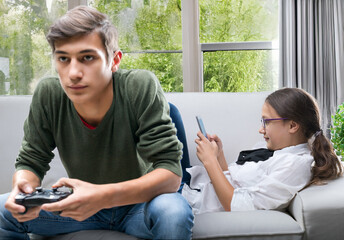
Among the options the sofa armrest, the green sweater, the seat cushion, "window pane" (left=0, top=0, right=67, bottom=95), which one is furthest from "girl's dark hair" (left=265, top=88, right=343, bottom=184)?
"window pane" (left=0, top=0, right=67, bottom=95)

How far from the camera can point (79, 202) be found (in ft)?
3.59

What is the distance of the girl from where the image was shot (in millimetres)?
1621

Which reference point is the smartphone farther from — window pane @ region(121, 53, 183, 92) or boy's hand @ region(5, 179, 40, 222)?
window pane @ region(121, 53, 183, 92)

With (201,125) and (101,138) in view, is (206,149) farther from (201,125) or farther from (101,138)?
(101,138)

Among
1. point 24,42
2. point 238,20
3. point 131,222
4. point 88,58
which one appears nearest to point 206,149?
point 131,222

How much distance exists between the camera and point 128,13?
3879 millimetres

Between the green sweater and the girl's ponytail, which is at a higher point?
the green sweater

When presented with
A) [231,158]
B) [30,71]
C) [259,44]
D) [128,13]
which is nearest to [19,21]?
[30,71]

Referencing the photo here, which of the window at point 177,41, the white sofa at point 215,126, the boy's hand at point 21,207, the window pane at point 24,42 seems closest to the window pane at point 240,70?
the window at point 177,41

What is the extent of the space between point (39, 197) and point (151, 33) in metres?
2.88

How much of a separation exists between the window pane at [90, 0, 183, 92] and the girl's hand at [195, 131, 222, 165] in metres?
1.99

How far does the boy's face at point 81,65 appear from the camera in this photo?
1.31m

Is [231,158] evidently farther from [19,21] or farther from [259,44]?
[19,21]

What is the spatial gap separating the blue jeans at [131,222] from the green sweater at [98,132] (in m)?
0.12
